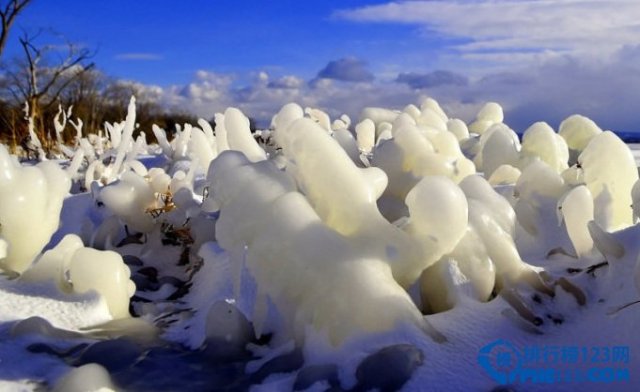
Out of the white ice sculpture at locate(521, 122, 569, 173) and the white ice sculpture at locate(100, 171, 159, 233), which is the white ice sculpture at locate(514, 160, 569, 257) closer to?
the white ice sculpture at locate(521, 122, 569, 173)

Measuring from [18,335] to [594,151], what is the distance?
244 cm

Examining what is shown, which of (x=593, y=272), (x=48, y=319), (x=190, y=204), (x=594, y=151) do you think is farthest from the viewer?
(x=190, y=204)

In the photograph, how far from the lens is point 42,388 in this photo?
1.73 meters

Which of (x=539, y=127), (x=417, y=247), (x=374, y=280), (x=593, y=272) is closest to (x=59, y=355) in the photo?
(x=374, y=280)

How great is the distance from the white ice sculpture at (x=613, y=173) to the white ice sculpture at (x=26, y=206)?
7.45 feet

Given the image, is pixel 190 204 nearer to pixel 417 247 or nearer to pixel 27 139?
pixel 417 247

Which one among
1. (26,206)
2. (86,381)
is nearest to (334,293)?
(86,381)

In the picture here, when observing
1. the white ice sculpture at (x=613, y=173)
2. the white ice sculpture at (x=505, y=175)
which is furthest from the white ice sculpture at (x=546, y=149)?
the white ice sculpture at (x=613, y=173)

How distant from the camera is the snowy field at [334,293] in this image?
171 centimetres

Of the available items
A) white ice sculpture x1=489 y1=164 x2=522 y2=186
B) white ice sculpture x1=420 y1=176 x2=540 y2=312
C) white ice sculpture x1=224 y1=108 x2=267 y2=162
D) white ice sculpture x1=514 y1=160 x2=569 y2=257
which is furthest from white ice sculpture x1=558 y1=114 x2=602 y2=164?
white ice sculpture x1=224 y1=108 x2=267 y2=162

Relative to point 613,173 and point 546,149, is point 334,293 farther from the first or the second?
point 546,149

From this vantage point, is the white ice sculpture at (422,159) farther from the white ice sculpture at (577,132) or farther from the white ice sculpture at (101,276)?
the white ice sculpture at (577,132)

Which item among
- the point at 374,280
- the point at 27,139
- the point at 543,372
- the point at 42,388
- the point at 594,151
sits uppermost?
the point at 27,139

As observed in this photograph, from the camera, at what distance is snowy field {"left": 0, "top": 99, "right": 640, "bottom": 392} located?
171 centimetres
